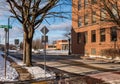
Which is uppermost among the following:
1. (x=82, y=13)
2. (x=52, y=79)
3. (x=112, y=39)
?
(x=82, y=13)

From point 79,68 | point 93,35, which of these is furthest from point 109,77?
point 93,35

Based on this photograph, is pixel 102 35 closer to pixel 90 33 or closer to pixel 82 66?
pixel 90 33

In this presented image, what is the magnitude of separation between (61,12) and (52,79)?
1091 centimetres

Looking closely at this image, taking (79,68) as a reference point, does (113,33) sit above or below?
above

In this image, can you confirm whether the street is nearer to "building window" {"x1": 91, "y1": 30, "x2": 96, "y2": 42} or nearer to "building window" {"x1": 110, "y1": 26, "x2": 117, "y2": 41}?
"building window" {"x1": 110, "y1": 26, "x2": 117, "y2": 41}

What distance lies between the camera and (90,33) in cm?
5584

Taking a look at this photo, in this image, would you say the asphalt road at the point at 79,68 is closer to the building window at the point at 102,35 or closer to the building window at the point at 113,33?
the building window at the point at 113,33

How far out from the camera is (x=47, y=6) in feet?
89.3

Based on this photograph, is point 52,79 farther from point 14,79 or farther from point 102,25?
point 102,25

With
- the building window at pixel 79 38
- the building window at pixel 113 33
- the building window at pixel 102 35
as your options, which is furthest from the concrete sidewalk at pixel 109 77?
the building window at pixel 79 38

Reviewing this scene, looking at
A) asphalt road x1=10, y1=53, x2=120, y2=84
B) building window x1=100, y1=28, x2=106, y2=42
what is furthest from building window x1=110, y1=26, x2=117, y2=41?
asphalt road x1=10, y1=53, x2=120, y2=84

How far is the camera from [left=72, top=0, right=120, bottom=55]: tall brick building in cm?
4684

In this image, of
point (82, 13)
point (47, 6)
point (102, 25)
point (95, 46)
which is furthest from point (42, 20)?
point (82, 13)

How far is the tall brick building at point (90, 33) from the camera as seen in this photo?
4684cm
